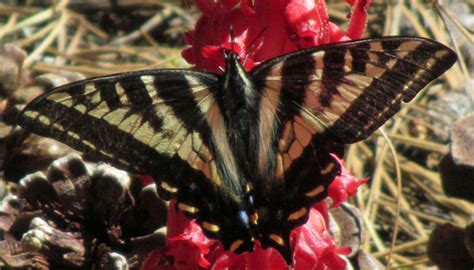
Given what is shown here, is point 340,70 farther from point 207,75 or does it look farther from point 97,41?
point 97,41

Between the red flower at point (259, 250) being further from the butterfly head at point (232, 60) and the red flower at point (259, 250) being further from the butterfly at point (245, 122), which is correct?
the butterfly head at point (232, 60)

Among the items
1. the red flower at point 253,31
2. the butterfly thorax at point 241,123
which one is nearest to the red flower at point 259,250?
the butterfly thorax at point 241,123

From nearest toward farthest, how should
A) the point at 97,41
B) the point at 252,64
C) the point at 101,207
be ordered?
the point at 252,64 → the point at 101,207 → the point at 97,41

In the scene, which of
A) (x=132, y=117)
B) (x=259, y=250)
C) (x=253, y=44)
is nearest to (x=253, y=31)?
(x=253, y=44)

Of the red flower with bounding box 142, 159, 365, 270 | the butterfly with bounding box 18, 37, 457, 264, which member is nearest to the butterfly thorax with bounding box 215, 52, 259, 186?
the butterfly with bounding box 18, 37, 457, 264

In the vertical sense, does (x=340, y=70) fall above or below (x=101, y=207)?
above

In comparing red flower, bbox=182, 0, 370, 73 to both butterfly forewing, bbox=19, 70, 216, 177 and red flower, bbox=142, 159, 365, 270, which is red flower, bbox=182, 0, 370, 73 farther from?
red flower, bbox=142, 159, 365, 270

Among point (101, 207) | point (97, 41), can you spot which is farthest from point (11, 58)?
point (97, 41)
